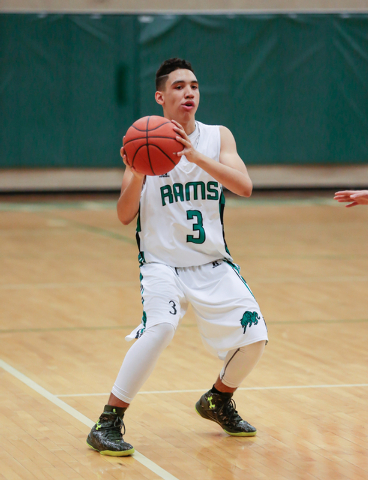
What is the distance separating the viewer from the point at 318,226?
11.6 meters

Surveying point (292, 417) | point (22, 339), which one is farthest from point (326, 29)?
point (292, 417)

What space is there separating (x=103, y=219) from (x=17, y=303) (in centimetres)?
525

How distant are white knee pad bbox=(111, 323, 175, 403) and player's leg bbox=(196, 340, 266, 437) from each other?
37cm

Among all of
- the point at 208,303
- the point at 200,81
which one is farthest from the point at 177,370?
the point at 200,81

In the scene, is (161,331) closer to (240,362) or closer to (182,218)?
(240,362)

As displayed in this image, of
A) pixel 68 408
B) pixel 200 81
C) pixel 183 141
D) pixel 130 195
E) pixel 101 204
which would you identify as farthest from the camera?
pixel 200 81

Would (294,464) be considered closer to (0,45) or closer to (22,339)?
(22,339)

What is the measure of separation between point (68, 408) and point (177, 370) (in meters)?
0.93

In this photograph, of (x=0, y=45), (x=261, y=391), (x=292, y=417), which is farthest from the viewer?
(x=0, y=45)

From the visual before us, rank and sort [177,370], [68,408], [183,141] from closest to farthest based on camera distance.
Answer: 1. [183,141]
2. [68,408]
3. [177,370]

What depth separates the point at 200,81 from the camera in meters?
14.7

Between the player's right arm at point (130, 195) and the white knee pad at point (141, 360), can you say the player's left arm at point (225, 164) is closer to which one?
the player's right arm at point (130, 195)

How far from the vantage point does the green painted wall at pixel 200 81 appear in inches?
563

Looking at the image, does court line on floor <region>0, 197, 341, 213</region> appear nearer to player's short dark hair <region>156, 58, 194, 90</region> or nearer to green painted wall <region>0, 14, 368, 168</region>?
green painted wall <region>0, 14, 368, 168</region>
